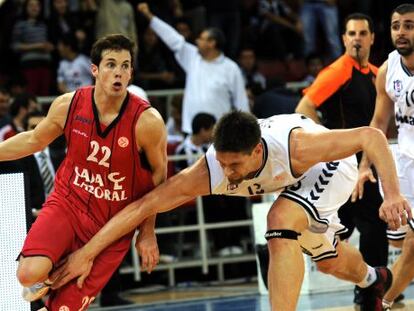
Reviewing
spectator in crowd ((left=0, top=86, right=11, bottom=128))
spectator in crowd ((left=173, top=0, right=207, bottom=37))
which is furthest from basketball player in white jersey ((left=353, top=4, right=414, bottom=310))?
spectator in crowd ((left=173, top=0, right=207, bottom=37))

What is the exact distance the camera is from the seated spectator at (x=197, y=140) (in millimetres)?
10875

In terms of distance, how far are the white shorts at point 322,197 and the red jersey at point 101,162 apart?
0.98 m

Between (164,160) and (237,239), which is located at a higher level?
(164,160)

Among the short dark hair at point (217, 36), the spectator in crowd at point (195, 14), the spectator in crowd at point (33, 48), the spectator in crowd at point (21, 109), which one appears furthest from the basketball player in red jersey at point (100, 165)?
the spectator in crowd at point (195, 14)

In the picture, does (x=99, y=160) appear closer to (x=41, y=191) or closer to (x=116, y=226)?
(x=116, y=226)

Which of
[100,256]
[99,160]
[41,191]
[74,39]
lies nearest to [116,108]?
[99,160]

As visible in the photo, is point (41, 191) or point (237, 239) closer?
point (41, 191)

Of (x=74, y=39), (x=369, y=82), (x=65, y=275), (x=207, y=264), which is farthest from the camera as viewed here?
(x=74, y=39)

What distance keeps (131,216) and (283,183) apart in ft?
3.21

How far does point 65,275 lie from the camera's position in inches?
255

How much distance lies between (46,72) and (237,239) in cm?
307

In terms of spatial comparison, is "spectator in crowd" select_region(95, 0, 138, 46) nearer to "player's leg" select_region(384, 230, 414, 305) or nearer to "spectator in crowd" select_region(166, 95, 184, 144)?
"spectator in crowd" select_region(166, 95, 184, 144)

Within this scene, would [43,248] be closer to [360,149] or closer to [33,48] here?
[360,149]

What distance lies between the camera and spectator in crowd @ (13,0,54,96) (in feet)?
40.7
